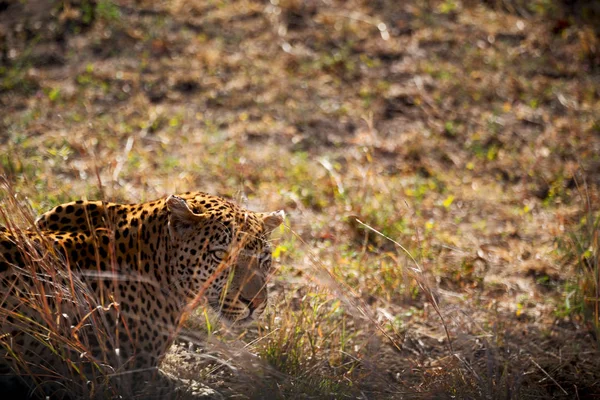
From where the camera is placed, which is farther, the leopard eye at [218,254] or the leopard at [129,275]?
the leopard eye at [218,254]

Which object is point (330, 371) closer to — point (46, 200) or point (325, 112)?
point (46, 200)

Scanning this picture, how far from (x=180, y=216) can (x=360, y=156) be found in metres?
4.14

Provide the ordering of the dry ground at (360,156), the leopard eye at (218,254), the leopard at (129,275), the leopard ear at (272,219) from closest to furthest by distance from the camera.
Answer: the leopard at (129,275) < the leopard eye at (218,254) < the leopard ear at (272,219) < the dry ground at (360,156)

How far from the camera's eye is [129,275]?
14.3 feet

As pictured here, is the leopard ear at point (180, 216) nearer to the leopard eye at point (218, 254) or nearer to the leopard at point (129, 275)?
the leopard at point (129, 275)

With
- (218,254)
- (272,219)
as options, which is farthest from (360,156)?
(218,254)

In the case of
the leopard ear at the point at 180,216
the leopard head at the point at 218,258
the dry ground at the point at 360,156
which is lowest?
the dry ground at the point at 360,156

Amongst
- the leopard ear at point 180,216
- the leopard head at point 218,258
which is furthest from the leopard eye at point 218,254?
the leopard ear at point 180,216

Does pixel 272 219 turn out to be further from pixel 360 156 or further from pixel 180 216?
pixel 360 156

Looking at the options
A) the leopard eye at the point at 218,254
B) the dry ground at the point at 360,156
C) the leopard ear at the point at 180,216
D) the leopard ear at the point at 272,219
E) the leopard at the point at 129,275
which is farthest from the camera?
the dry ground at the point at 360,156

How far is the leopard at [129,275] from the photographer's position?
13.4 ft

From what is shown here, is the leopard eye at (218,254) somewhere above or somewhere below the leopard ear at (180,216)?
below

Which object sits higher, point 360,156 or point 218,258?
point 218,258

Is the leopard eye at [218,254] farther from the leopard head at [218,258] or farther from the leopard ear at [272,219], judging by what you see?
the leopard ear at [272,219]
